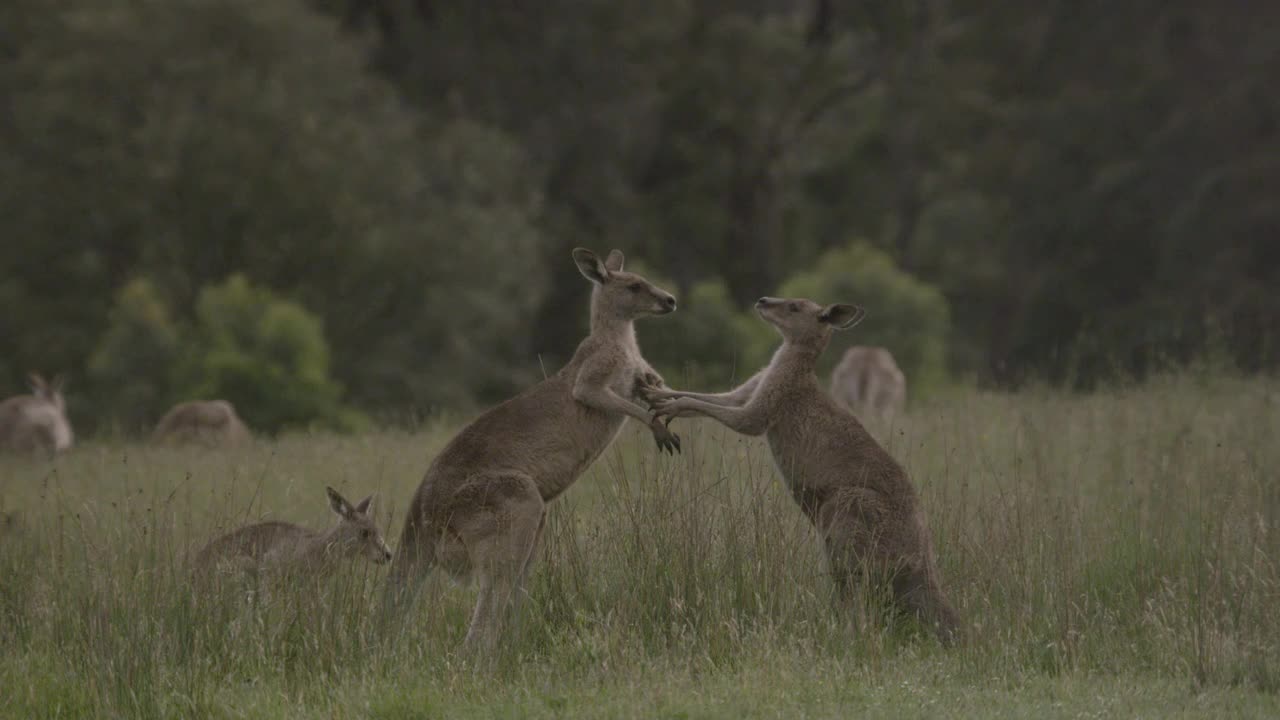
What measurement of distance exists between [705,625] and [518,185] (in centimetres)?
2920

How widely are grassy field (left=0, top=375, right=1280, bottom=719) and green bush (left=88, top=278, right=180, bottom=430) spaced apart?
1654 cm

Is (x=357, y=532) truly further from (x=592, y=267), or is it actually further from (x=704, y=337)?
(x=704, y=337)

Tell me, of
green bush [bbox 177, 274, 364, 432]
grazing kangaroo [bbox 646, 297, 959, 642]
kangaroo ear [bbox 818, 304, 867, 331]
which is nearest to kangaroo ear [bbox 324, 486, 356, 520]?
grazing kangaroo [bbox 646, 297, 959, 642]

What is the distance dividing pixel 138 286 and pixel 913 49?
72.7ft

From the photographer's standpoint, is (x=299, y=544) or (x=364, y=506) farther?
(x=364, y=506)

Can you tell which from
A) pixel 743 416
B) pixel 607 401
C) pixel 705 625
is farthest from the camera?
pixel 743 416

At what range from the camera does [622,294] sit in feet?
33.4

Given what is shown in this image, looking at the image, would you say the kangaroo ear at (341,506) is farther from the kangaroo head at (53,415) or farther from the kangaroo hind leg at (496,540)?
the kangaroo head at (53,415)

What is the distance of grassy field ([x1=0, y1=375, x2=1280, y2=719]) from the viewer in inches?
305

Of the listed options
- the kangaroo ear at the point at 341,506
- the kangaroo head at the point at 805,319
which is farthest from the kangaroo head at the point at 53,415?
the kangaroo head at the point at 805,319

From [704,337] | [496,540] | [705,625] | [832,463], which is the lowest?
[705,625]

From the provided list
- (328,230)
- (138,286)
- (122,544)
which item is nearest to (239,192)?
(328,230)

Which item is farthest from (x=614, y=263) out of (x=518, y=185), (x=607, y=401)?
(x=518, y=185)

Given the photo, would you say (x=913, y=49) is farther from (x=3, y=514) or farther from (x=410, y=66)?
(x=3, y=514)
